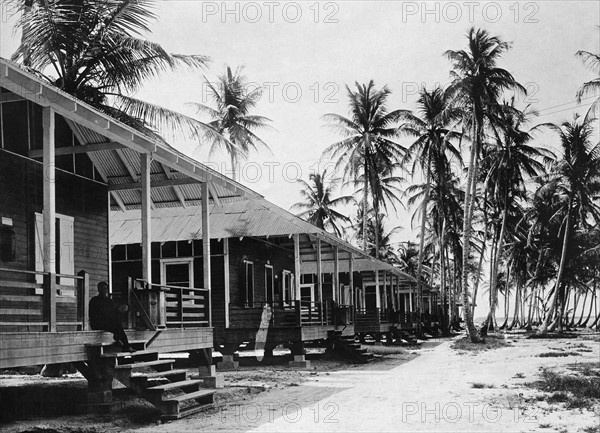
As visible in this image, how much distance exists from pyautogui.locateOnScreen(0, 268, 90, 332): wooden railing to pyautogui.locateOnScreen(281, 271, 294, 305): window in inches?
597

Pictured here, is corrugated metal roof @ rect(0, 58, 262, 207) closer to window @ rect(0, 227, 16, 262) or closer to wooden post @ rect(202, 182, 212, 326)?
wooden post @ rect(202, 182, 212, 326)

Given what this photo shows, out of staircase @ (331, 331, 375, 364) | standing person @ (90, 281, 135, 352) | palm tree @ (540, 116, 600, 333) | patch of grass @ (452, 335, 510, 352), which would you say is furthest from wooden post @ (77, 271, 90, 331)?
palm tree @ (540, 116, 600, 333)

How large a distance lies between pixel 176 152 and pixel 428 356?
53.5 feet

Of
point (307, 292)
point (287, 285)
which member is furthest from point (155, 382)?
point (307, 292)

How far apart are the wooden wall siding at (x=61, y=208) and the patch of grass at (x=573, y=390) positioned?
10286 mm

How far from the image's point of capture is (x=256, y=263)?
27484 millimetres

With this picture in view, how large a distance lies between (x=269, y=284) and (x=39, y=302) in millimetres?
15363

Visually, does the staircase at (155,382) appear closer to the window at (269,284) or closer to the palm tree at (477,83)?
the window at (269,284)

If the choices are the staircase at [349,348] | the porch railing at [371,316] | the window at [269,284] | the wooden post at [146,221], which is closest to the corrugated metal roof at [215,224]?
the window at [269,284]

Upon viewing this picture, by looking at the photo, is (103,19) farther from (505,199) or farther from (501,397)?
(505,199)

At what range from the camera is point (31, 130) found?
49.0 feet

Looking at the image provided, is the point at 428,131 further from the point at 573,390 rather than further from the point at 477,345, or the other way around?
the point at 573,390

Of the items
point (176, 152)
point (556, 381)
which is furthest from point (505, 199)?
point (176, 152)

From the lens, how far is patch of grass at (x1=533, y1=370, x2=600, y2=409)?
12.7 metres
